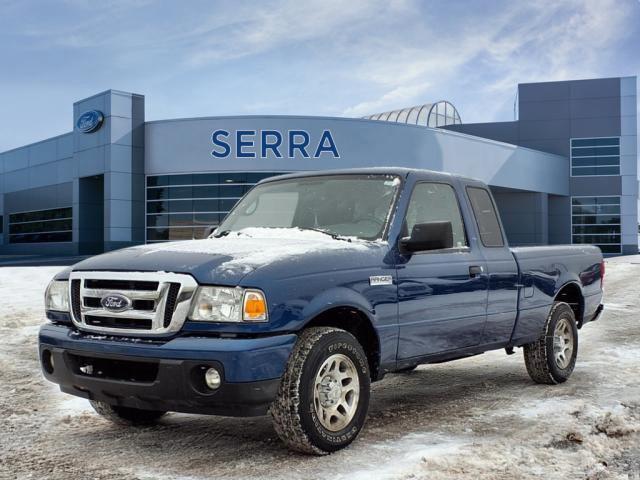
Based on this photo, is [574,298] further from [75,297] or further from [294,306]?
[75,297]

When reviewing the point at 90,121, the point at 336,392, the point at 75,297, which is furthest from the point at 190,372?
the point at 90,121

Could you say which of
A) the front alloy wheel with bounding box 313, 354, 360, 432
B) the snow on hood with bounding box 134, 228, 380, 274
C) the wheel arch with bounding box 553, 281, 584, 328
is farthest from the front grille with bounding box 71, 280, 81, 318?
the wheel arch with bounding box 553, 281, 584, 328

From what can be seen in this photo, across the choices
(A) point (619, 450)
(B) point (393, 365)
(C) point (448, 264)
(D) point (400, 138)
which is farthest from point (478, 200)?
(D) point (400, 138)

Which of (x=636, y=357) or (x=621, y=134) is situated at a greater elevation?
(x=621, y=134)

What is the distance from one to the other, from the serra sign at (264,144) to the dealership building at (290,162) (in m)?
0.05

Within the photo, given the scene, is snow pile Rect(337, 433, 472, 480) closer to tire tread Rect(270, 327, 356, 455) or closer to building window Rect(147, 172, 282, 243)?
tire tread Rect(270, 327, 356, 455)

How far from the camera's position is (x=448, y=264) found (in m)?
5.59

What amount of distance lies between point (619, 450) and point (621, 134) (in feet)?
162

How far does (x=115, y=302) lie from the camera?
4379 mm

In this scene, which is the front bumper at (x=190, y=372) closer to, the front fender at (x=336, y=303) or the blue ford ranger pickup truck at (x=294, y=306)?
the blue ford ranger pickup truck at (x=294, y=306)

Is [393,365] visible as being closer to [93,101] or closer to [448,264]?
[448,264]

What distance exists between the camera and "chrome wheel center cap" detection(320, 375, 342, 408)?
4463 millimetres

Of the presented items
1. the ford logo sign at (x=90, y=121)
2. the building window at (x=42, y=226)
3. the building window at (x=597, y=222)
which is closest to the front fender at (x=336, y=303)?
the ford logo sign at (x=90, y=121)

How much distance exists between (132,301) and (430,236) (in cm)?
201
